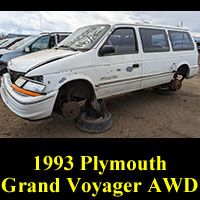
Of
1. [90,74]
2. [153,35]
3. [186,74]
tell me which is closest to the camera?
[90,74]

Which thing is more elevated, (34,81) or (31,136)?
(34,81)

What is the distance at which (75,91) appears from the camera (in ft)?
10.0

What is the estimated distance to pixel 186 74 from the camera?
17.0 ft

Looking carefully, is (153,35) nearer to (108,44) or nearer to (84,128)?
(108,44)

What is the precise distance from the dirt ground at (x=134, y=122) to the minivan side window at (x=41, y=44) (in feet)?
8.63

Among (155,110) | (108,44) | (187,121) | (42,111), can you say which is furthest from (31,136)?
(187,121)

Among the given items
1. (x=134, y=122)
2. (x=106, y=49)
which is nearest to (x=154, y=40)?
(x=106, y=49)

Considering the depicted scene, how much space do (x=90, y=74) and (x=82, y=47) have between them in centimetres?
54

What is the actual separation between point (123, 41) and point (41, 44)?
384cm

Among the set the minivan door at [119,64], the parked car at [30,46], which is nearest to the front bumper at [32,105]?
the minivan door at [119,64]

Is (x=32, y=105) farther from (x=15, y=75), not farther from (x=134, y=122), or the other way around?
(x=134, y=122)

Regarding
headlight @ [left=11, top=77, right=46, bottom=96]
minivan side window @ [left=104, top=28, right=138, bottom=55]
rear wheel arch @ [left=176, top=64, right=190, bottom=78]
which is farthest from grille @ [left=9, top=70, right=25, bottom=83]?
rear wheel arch @ [left=176, top=64, right=190, bottom=78]

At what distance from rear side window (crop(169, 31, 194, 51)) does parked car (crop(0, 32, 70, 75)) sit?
13.4ft

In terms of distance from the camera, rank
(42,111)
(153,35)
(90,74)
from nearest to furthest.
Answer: (42,111) → (90,74) → (153,35)
